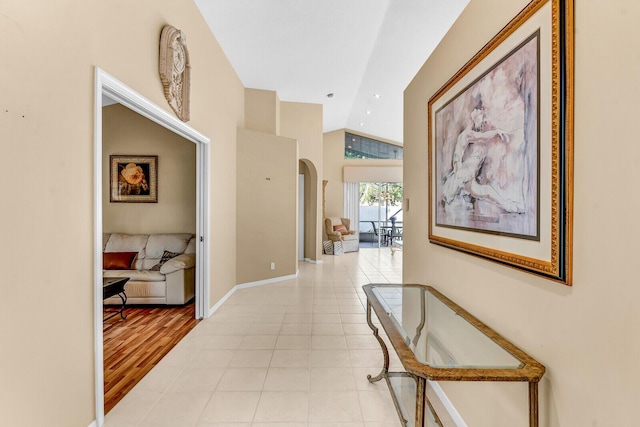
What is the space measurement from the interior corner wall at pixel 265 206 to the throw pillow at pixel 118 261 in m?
1.52

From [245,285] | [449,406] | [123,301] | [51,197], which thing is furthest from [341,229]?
[51,197]

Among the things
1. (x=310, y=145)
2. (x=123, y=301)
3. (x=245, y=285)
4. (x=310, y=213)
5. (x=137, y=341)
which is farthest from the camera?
(x=310, y=213)

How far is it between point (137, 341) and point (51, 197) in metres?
2.14

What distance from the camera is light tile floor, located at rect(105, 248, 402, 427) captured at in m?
1.93

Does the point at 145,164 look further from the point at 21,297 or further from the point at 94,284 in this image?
the point at 21,297

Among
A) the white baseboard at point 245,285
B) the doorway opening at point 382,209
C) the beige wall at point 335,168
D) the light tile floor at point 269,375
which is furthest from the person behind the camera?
the doorway opening at point 382,209

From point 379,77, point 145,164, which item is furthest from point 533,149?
point 379,77

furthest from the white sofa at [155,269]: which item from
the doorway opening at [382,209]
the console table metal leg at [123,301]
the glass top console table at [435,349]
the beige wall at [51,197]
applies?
the doorway opening at [382,209]

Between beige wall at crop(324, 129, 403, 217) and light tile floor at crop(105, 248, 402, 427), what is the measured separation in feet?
20.0

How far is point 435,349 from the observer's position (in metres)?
1.43

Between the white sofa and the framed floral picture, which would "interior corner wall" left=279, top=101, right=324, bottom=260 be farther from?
the white sofa

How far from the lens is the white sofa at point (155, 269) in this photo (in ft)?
13.0

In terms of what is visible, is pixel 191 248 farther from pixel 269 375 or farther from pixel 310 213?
pixel 310 213

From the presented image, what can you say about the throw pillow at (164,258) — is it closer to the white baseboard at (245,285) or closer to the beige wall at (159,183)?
the beige wall at (159,183)
